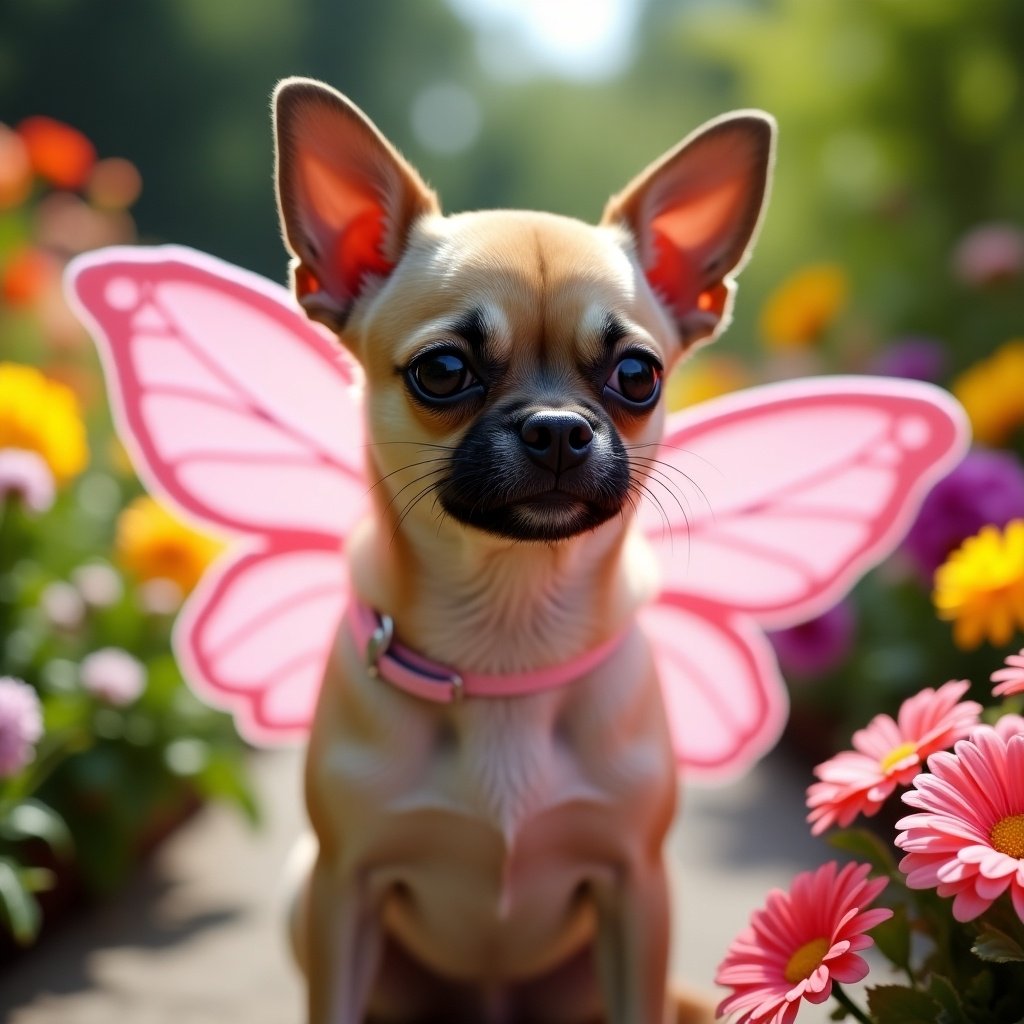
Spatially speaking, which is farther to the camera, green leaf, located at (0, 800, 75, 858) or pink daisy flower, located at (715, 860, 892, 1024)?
green leaf, located at (0, 800, 75, 858)

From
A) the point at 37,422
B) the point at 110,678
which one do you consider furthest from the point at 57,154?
the point at 110,678

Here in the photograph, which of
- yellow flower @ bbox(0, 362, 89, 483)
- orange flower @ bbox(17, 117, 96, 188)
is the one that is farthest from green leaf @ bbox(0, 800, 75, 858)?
orange flower @ bbox(17, 117, 96, 188)

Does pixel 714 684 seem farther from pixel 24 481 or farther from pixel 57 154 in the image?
pixel 57 154

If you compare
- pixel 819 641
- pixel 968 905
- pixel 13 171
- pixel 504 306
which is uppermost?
pixel 504 306

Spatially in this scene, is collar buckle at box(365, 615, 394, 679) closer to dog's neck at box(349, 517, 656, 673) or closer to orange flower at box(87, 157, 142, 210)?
dog's neck at box(349, 517, 656, 673)

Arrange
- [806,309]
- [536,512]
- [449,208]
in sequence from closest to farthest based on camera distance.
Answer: [536,512], [806,309], [449,208]

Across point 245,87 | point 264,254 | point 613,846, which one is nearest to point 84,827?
point 613,846

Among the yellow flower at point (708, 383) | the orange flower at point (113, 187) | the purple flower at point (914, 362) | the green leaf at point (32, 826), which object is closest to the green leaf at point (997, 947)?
the green leaf at point (32, 826)
